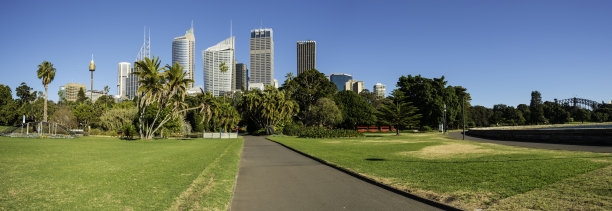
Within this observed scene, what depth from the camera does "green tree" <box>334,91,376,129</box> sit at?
6650cm

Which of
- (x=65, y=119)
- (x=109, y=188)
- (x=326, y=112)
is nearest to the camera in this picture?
(x=109, y=188)

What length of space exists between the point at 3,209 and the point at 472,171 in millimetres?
11353

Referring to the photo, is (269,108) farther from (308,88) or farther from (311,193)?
(311,193)

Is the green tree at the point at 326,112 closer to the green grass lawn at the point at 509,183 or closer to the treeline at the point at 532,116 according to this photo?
the green grass lawn at the point at 509,183

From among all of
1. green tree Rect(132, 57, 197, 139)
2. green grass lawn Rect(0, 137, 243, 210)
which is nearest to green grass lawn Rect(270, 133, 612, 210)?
green grass lawn Rect(0, 137, 243, 210)

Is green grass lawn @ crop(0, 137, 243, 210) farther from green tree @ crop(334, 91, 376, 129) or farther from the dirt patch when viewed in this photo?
green tree @ crop(334, 91, 376, 129)

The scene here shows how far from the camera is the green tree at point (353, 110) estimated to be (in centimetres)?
6650

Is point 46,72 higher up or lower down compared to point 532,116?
higher up

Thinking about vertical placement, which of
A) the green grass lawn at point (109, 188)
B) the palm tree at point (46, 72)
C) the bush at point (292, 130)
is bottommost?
the bush at point (292, 130)

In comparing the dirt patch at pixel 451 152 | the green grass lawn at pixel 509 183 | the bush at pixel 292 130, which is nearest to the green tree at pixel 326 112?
the bush at pixel 292 130

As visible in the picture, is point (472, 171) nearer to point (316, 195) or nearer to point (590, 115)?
point (316, 195)

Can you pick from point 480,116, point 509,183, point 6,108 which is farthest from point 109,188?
point 480,116

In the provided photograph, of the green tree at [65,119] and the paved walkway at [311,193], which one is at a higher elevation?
the green tree at [65,119]

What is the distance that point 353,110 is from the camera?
66.7 meters
